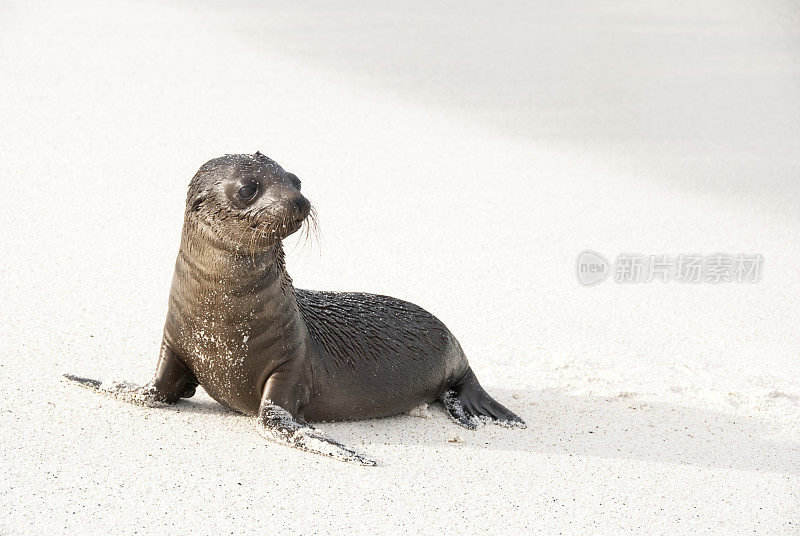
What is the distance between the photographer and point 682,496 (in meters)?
4.48

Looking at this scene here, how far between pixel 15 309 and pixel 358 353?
2.25 m

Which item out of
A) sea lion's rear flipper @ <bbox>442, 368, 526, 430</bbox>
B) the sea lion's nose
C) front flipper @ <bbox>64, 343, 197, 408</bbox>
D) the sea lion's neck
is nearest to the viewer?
the sea lion's nose

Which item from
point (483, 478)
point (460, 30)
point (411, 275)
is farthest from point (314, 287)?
point (460, 30)

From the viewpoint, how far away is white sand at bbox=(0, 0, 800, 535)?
13.5 feet

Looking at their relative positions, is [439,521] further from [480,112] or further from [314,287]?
[480,112]

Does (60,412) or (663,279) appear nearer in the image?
(60,412)

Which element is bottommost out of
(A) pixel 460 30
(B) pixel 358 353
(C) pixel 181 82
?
(B) pixel 358 353

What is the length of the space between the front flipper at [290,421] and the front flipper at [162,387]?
44cm

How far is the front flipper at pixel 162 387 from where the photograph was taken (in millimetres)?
4596

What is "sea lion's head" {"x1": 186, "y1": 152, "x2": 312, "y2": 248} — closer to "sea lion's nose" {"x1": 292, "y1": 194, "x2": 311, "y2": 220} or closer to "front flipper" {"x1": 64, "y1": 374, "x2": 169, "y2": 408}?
"sea lion's nose" {"x1": 292, "y1": 194, "x2": 311, "y2": 220}
